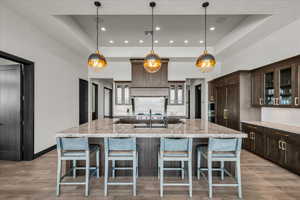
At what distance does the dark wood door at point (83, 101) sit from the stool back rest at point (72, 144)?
13.2ft

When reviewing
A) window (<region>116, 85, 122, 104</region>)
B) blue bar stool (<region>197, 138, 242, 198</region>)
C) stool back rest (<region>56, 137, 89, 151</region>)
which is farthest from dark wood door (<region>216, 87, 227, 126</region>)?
stool back rest (<region>56, 137, 89, 151</region>)

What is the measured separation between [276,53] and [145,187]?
14.1 ft

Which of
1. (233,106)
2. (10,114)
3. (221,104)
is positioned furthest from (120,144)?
(221,104)

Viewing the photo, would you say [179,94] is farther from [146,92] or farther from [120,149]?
[120,149]

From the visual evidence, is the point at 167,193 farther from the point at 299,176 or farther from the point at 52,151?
the point at 52,151

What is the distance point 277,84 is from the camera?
3.93 meters

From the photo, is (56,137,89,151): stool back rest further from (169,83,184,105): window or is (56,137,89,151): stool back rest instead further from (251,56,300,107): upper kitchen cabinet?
(169,83,184,105): window

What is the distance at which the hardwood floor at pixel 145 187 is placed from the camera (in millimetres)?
2490

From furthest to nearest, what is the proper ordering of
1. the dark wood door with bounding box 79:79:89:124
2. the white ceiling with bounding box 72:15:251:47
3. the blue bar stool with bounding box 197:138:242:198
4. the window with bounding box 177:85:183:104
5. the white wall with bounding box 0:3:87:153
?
the window with bounding box 177:85:183:104
the dark wood door with bounding box 79:79:89:124
the white ceiling with bounding box 72:15:251:47
the white wall with bounding box 0:3:87:153
the blue bar stool with bounding box 197:138:242:198

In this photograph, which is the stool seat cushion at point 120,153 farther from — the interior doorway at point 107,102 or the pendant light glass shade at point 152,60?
the interior doorway at point 107,102

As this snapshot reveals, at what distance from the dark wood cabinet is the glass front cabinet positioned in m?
0.48

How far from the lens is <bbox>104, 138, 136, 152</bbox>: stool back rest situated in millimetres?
2486

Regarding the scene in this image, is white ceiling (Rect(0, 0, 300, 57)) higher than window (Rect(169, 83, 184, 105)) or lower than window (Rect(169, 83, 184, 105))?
higher

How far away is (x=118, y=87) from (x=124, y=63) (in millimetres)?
1025
